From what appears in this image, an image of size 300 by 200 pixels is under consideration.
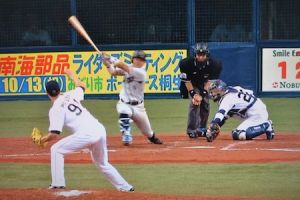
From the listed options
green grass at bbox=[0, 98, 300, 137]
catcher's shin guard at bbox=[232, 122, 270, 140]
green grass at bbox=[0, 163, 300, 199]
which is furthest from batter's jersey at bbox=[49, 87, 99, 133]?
green grass at bbox=[0, 98, 300, 137]

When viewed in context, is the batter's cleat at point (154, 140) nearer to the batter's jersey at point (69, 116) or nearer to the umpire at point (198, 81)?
the umpire at point (198, 81)

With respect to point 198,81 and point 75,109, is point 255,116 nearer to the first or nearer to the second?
point 198,81

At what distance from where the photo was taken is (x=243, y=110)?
13320 millimetres

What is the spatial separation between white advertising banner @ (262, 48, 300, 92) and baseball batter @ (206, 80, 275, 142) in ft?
25.8

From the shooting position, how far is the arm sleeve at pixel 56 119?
27.6 feet

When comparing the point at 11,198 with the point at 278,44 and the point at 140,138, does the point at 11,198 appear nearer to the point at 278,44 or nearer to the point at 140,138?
the point at 140,138

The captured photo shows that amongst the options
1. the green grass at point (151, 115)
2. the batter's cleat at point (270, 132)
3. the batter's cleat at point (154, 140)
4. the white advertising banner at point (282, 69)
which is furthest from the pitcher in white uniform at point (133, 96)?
the white advertising banner at point (282, 69)

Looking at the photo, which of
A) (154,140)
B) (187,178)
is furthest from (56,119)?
(154,140)

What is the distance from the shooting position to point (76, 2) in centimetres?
2248

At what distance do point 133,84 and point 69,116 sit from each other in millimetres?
4130

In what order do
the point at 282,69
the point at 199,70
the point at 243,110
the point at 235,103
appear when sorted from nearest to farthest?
the point at 235,103
the point at 243,110
the point at 199,70
the point at 282,69

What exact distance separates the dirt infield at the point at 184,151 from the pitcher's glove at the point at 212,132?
0.10m

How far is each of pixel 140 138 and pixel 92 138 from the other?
5.61 metres

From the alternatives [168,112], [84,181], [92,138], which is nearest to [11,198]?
[92,138]
